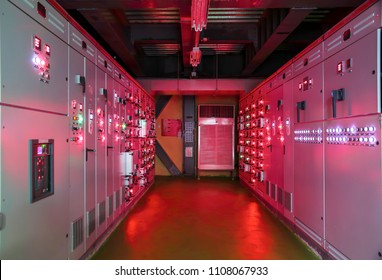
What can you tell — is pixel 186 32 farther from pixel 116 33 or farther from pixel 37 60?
pixel 37 60

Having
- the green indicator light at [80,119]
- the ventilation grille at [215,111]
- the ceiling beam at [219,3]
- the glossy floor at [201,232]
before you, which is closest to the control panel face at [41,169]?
the green indicator light at [80,119]

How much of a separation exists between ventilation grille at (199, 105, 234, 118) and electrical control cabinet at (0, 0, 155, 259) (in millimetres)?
5240

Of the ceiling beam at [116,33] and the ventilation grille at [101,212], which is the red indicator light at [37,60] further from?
the ceiling beam at [116,33]

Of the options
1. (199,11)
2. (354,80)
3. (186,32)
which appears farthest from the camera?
(186,32)

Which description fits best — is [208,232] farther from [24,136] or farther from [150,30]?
[150,30]

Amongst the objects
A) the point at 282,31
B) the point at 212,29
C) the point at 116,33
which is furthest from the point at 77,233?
the point at 212,29

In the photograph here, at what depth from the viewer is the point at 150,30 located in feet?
19.5

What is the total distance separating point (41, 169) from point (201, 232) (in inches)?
100

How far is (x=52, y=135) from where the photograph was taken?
2.45m

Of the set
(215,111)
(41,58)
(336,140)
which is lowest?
(336,140)

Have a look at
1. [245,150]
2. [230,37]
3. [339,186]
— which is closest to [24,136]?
[339,186]

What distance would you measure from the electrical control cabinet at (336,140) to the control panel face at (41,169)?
103 inches

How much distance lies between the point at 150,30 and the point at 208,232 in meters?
4.14

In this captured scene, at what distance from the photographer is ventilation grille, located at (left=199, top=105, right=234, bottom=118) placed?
924 cm
